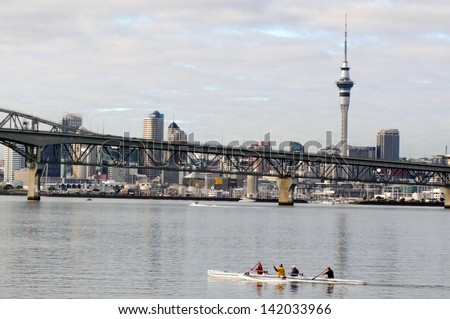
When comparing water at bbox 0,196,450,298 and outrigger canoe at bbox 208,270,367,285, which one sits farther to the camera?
outrigger canoe at bbox 208,270,367,285

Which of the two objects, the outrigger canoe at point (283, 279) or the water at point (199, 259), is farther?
the outrigger canoe at point (283, 279)

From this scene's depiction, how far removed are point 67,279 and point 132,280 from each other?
13.7 feet

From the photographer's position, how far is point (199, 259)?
76125 millimetres

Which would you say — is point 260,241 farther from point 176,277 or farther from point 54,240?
point 176,277

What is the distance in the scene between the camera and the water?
190 feet

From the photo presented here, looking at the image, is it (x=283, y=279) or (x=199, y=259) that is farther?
(x=199, y=259)

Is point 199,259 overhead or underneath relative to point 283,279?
overhead

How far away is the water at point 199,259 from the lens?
5778 centimetres

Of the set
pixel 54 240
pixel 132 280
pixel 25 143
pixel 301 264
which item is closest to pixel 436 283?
pixel 301 264
